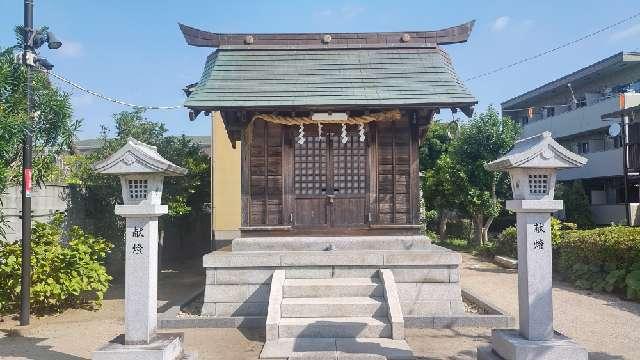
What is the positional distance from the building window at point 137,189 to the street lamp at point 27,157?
3.74 m

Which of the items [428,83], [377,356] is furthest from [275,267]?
[428,83]

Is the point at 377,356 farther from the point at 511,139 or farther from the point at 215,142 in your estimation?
the point at 511,139

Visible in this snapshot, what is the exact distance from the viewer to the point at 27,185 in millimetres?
9781

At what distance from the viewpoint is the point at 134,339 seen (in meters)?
6.96

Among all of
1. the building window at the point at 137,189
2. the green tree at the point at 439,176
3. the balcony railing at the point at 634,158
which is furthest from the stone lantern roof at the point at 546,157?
the balcony railing at the point at 634,158

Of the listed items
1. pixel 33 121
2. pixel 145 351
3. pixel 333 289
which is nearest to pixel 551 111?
pixel 333 289

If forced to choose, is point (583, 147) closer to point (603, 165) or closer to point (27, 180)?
point (603, 165)

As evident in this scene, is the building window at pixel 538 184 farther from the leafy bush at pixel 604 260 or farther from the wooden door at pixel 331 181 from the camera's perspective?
the leafy bush at pixel 604 260

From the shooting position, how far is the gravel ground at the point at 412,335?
7.77 m

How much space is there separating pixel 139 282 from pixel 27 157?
4.55 m

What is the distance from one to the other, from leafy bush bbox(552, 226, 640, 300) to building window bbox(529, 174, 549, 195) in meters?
6.32

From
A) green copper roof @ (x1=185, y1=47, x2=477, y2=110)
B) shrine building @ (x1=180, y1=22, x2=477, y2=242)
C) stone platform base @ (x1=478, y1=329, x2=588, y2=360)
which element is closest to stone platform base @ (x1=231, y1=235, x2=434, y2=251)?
shrine building @ (x1=180, y1=22, x2=477, y2=242)

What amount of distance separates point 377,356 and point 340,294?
2261 millimetres

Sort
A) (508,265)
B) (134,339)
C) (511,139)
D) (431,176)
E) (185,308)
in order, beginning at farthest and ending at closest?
(431,176)
(511,139)
(508,265)
(185,308)
(134,339)
